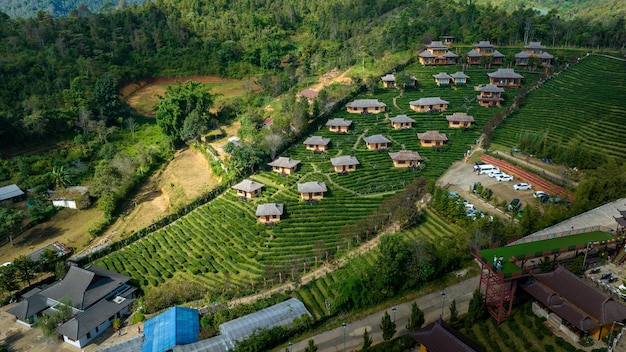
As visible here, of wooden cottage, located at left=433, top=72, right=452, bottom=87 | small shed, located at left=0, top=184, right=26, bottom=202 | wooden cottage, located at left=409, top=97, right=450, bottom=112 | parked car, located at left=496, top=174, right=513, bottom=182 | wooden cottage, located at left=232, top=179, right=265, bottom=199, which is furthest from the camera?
wooden cottage, located at left=433, top=72, right=452, bottom=87

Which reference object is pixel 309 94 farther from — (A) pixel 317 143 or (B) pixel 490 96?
(B) pixel 490 96

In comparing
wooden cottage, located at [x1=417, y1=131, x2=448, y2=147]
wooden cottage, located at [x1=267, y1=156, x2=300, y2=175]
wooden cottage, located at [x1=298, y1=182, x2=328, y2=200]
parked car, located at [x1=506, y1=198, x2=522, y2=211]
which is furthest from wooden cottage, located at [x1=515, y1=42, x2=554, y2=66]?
wooden cottage, located at [x1=298, y1=182, x2=328, y2=200]

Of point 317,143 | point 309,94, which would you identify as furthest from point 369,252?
point 309,94

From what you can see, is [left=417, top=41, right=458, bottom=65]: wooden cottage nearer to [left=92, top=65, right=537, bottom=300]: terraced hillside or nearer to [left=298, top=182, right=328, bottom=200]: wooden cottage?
[left=92, top=65, right=537, bottom=300]: terraced hillside

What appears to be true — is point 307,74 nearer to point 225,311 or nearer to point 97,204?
point 97,204

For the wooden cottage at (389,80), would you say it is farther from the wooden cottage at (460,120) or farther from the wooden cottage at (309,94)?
the wooden cottage at (460,120)

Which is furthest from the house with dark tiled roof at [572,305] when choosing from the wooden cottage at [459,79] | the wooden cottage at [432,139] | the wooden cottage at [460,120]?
the wooden cottage at [459,79]
